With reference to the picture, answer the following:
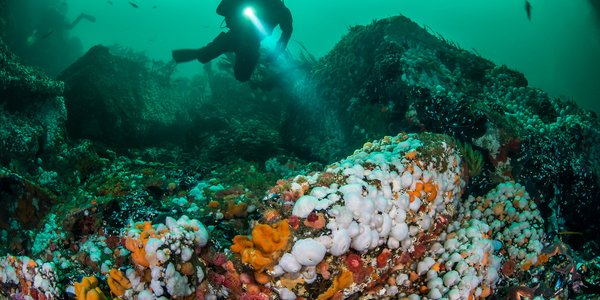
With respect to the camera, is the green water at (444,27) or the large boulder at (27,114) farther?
the green water at (444,27)

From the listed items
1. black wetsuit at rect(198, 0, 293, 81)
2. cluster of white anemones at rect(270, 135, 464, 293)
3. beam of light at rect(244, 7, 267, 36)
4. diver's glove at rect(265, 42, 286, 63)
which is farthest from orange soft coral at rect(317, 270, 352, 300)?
diver's glove at rect(265, 42, 286, 63)

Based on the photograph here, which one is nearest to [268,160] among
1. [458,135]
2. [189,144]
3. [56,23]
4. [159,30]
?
[189,144]

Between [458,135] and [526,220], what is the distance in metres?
1.31

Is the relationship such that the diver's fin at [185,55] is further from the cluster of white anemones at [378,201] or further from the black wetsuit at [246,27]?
the cluster of white anemones at [378,201]

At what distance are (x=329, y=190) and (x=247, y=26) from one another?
640 cm

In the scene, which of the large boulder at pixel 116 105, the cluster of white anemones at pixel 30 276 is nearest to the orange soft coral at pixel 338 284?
the cluster of white anemones at pixel 30 276

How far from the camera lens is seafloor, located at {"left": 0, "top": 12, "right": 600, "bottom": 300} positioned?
208 centimetres

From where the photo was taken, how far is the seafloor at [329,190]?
208 centimetres

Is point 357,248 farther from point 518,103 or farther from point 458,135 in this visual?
point 518,103

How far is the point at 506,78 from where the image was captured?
5.30 metres

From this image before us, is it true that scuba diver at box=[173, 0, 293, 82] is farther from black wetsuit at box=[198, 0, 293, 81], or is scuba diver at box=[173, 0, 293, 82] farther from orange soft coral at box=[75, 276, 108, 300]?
orange soft coral at box=[75, 276, 108, 300]

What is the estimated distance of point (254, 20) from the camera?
7.61 m

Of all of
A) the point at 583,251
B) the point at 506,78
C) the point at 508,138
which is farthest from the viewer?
the point at 506,78

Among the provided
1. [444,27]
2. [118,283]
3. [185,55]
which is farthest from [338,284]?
[444,27]
